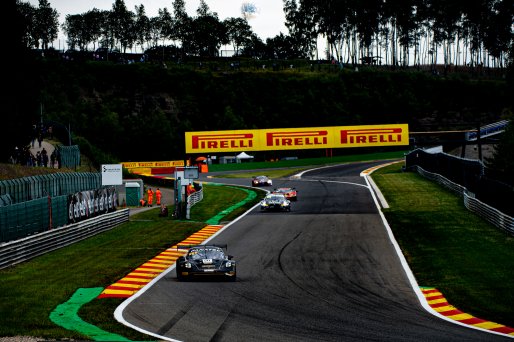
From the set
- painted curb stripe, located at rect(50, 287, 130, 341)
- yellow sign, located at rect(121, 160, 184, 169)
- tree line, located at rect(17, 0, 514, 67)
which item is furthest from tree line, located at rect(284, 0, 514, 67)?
painted curb stripe, located at rect(50, 287, 130, 341)

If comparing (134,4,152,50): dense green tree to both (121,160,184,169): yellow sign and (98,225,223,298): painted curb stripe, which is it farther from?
(98,225,223,298): painted curb stripe

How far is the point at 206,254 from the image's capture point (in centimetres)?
2456

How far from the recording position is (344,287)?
74.9ft

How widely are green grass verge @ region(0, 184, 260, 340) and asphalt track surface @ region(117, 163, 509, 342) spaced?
4.68ft

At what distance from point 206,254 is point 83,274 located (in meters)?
4.67

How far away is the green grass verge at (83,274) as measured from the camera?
1759 cm

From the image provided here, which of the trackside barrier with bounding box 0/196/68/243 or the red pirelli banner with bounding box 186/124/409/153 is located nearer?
the trackside barrier with bounding box 0/196/68/243

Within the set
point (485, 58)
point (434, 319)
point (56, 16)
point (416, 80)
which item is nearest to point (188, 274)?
point (434, 319)

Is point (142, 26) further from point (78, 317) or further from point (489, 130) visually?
point (78, 317)

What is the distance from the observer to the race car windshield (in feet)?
80.3

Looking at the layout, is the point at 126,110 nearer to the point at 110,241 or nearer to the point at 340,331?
the point at 110,241

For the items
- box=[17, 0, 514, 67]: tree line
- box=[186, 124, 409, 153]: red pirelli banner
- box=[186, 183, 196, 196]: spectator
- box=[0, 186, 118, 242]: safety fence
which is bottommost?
box=[186, 183, 196, 196]: spectator

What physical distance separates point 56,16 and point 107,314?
592 ft

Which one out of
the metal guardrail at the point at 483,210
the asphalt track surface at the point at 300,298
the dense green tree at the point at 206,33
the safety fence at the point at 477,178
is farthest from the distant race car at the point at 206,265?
the dense green tree at the point at 206,33
